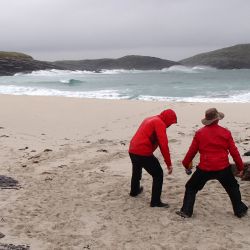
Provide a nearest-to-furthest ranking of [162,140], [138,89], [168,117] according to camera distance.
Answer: [162,140] < [168,117] < [138,89]

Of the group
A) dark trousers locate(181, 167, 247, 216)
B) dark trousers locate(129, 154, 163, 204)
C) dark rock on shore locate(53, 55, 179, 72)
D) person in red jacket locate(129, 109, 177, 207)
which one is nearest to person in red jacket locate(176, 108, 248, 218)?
dark trousers locate(181, 167, 247, 216)

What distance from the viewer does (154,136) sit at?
621 centimetres

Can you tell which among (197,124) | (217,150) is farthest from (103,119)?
(217,150)

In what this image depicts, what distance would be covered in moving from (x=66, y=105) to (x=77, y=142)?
20.3ft

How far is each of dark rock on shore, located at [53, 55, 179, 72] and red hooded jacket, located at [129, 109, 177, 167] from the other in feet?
377

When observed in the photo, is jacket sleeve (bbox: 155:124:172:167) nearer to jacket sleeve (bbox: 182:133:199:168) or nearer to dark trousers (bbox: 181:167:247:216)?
jacket sleeve (bbox: 182:133:199:168)

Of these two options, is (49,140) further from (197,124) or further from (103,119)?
(197,124)

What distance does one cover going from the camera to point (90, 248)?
5148mm

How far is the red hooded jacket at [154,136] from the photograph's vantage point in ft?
19.7

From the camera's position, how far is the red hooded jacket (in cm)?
599

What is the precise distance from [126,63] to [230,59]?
28988mm

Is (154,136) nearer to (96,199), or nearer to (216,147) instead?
(216,147)

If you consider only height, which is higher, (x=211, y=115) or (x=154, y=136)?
(x=211, y=115)

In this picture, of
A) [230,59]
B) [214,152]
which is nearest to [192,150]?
[214,152]
